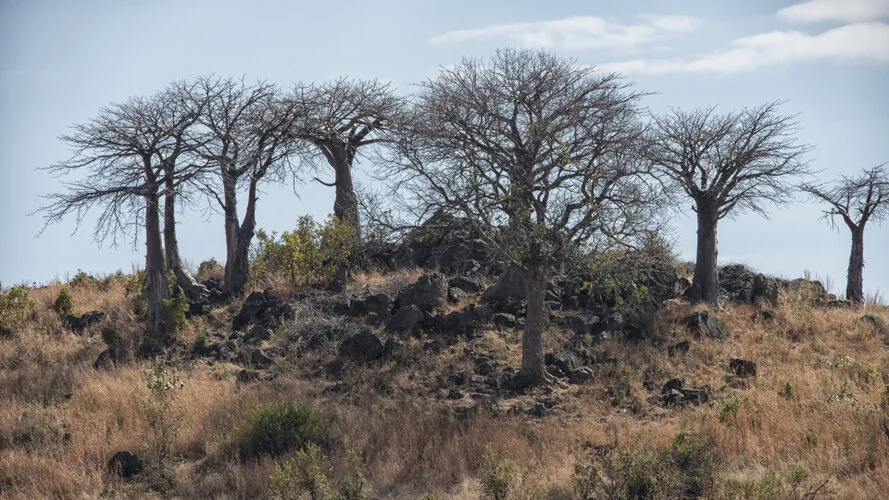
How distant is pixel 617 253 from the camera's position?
54.1ft

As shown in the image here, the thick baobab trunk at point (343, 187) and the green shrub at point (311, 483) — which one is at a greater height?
the thick baobab trunk at point (343, 187)

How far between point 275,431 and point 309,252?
10.3m

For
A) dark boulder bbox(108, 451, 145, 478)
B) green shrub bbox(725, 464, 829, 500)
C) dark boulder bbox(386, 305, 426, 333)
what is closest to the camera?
green shrub bbox(725, 464, 829, 500)

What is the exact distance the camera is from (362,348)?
A: 1725 centimetres

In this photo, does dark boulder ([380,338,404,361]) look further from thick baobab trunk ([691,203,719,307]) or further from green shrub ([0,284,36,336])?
green shrub ([0,284,36,336])

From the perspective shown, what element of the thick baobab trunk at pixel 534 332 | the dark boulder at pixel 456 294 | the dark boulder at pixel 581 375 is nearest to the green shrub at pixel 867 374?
the dark boulder at pixel 581 375

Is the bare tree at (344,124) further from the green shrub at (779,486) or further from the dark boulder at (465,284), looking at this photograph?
the green shrub at (779,486)

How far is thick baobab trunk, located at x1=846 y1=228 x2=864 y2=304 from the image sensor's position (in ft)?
82.3

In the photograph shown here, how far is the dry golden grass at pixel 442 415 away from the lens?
11633 mm

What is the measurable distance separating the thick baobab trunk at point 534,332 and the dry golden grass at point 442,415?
2.20 feet

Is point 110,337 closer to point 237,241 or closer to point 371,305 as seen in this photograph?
point 237,241

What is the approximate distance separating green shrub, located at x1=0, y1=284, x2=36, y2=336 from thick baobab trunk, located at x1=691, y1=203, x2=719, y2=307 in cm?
1765

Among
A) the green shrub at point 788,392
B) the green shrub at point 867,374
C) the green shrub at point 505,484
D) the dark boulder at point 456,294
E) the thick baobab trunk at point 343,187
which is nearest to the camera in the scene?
the green shrub at point 505,484

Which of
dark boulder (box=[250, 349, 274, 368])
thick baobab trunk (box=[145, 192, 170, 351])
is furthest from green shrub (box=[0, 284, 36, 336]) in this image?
dark boulder (box=[250, 349, 274, 368])
